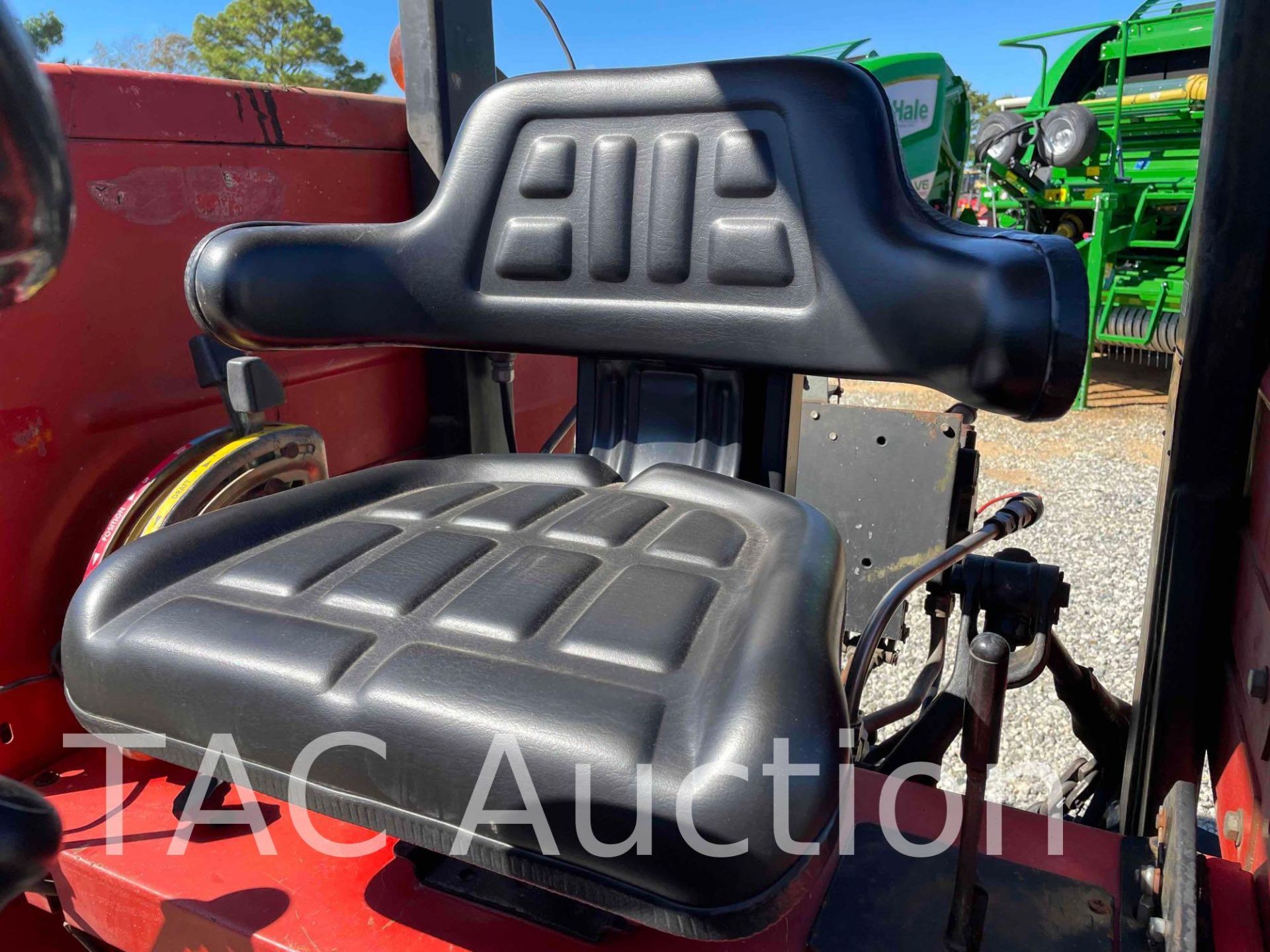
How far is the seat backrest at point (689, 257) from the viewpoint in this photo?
0.97 metres

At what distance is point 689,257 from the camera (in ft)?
3.85

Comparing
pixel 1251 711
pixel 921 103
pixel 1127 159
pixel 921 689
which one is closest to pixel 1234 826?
pixel 1251 711

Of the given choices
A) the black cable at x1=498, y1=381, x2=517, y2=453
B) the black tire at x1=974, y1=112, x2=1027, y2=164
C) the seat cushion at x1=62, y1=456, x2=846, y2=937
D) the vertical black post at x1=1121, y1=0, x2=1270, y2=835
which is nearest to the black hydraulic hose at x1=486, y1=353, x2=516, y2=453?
the black cable at x1=498, y1=381, x2=517, y2=453

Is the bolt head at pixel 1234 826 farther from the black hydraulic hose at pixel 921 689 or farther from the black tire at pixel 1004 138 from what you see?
the black tire at pixel 1004 138

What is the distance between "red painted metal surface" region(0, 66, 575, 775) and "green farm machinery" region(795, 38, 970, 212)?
260 centimetres

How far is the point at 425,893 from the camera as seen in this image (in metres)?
0.88

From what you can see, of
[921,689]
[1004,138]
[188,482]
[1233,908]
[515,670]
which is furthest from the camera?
[1004,138]

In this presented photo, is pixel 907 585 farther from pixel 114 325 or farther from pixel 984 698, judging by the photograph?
pixel 114 325

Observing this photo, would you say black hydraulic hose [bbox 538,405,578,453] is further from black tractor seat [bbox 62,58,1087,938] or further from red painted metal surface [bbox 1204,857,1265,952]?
red painted metal surface [bbox 1204,857,1265,952]

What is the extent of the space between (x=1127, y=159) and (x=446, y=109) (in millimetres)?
4750

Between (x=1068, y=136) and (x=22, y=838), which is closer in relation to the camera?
(x=22, y=838)

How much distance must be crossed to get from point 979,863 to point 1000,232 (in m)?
0.62

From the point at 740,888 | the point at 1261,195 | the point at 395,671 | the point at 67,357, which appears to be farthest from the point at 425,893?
the point at 1261,195

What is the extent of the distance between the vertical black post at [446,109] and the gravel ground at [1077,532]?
3.93 feet
